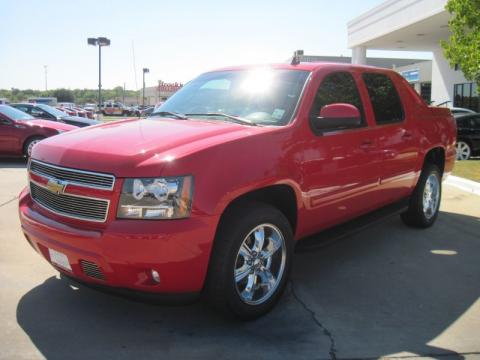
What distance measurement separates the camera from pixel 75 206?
3398 millimetres

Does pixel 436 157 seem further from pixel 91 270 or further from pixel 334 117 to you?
pixel 91 270

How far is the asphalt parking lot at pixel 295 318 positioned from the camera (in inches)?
132

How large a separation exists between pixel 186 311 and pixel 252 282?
1.92ft

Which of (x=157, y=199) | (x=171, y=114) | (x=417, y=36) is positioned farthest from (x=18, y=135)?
(x=417, y=36)

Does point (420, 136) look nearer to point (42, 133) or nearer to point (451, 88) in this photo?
point (42, 133)

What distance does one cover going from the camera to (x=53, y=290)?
4262 mm

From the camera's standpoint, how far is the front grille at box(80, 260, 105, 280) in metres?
3.27

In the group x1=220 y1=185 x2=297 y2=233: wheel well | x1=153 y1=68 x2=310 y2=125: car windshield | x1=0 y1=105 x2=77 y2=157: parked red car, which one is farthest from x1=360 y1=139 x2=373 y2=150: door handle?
x1=0 y1=105 x2=77 y2=157: parked red car

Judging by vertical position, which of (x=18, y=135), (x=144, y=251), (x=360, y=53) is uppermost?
(x=360, y=53)

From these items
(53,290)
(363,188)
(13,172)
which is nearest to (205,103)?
(363,188)

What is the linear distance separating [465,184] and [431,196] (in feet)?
11.2

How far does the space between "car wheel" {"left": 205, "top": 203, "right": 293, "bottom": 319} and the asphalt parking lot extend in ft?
0.60

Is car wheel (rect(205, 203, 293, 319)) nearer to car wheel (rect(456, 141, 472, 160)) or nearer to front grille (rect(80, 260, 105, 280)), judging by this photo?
front grille (rect(80, 260, 105, 280))

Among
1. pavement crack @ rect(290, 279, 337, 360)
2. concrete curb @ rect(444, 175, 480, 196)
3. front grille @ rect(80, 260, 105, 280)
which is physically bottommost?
pavement crack @ rect(290, 279, 337, 360)
